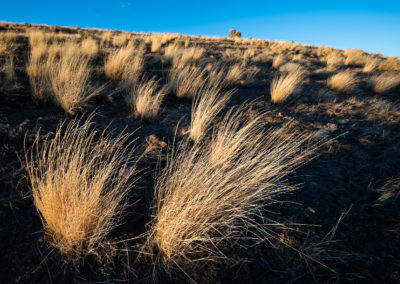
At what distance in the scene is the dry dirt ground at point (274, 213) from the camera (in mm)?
1143

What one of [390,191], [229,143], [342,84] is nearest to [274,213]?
[229,143]

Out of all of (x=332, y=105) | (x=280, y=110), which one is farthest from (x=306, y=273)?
(x=332, y=105)

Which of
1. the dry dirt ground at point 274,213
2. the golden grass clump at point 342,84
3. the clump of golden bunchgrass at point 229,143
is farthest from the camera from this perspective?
the golden grass clump at point 342,84

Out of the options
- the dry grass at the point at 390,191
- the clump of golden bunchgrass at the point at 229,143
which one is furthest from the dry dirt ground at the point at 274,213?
the clump of golden bunchgrass at the point at 229,143

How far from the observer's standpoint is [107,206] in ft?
4.33

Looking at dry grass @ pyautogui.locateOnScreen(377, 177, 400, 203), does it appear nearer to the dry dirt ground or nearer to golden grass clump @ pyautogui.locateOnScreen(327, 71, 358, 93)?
the dry dirt ground

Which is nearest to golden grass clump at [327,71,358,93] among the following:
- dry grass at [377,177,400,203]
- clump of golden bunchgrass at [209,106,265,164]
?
clump of golden bunchgrass at [209,106,265,164]

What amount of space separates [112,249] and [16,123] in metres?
2.24

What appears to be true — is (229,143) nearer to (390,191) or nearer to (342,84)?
(390,191)

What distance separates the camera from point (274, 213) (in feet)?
5.41

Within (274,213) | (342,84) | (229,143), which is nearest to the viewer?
(274,213)

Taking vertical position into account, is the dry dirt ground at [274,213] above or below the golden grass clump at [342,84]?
below

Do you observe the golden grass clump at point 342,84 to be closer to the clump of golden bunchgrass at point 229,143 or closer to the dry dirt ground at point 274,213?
the dry dirt ground at point 274,213

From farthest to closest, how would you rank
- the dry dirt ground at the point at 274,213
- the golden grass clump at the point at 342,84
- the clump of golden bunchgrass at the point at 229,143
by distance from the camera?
the golden grass clump at the point at 342,84
the clump of golden bunchgrass at the point at 229,143
the dry dirt ground at the point at 274,213
